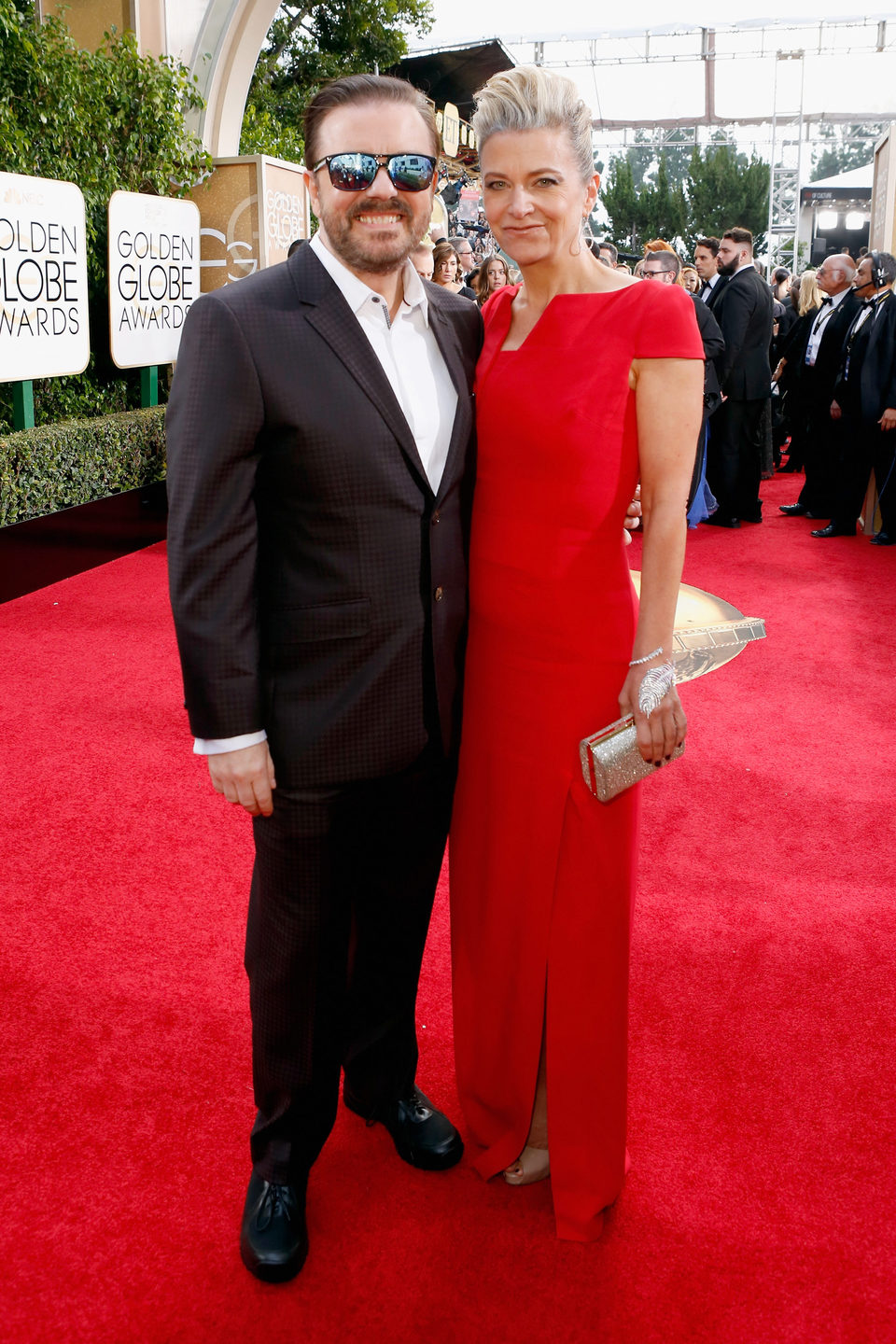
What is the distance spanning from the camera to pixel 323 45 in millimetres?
18000

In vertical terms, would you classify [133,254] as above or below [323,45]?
below

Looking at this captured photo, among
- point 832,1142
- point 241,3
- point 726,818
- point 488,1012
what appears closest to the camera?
point 488,1012

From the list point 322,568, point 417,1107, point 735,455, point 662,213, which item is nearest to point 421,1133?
point 417,1107

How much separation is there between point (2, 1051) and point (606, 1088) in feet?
4.41

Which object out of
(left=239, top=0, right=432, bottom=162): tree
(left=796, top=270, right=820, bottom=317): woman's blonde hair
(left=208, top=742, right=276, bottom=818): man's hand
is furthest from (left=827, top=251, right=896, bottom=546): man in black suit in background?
(left=239, top=0, right=432, bottom=162): tree

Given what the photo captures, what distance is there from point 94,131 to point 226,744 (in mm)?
7400

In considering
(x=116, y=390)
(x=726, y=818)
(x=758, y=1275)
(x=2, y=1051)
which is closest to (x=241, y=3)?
(x=116, y=390)

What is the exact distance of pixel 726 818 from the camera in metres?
3.75

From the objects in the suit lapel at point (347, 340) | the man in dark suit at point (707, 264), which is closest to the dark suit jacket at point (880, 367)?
the man in dark suit at point (707, 264)

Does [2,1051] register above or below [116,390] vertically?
below

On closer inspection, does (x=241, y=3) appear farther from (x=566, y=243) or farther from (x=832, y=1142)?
(x=832, y=1142)

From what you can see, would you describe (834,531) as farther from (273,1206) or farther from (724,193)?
(724,193)

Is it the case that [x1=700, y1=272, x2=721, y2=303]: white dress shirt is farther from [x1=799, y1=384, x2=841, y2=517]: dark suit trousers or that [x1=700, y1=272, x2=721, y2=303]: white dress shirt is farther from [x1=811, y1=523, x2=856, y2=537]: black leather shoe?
[x1=811, y1=523, x2=856, y2=537]: black leather shoe

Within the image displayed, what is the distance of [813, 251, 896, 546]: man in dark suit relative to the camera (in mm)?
7590
